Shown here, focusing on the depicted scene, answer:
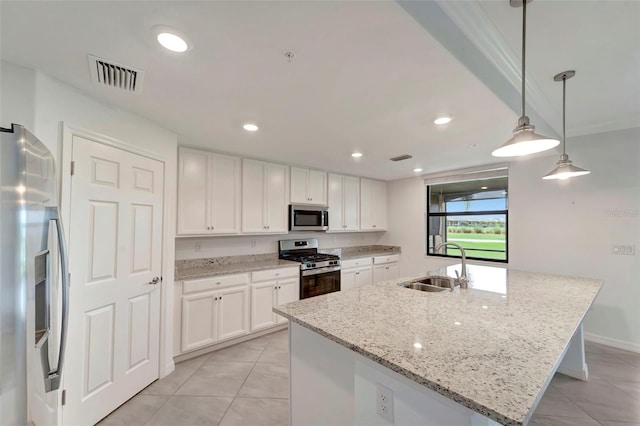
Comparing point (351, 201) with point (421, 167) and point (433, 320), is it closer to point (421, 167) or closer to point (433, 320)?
point (421, 167)

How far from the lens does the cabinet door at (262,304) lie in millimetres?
3189

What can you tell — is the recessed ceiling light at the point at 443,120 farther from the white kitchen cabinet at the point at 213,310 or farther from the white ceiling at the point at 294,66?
the white kitchen cabinet at the point at 213,310

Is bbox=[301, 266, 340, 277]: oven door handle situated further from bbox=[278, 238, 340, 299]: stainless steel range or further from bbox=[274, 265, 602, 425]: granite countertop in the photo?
bbox=[274, 265, 602, 425]: granite countertop

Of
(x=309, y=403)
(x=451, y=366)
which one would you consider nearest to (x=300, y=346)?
(x=309, y=403)

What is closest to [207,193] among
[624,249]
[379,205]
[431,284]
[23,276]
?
[23,276]

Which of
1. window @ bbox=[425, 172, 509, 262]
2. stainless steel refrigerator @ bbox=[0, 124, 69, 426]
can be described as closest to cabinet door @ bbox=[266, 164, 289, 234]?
stainless steel refrigerator @ bbox=[0, 124, 69, 426]

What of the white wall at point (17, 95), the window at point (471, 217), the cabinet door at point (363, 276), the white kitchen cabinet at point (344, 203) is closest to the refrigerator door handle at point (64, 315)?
the white wall at point (17, 95)

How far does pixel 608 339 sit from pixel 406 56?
3.98 metres

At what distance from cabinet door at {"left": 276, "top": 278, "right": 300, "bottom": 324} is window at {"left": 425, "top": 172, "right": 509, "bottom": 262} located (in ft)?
8.65

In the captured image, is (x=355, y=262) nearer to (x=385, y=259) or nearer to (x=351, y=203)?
(x=385, y=259)

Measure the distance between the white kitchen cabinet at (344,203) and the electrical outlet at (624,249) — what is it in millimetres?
3255

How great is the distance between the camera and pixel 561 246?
10.8ft

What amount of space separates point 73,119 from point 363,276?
161 inches

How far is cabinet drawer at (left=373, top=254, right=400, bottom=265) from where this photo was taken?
480cm
